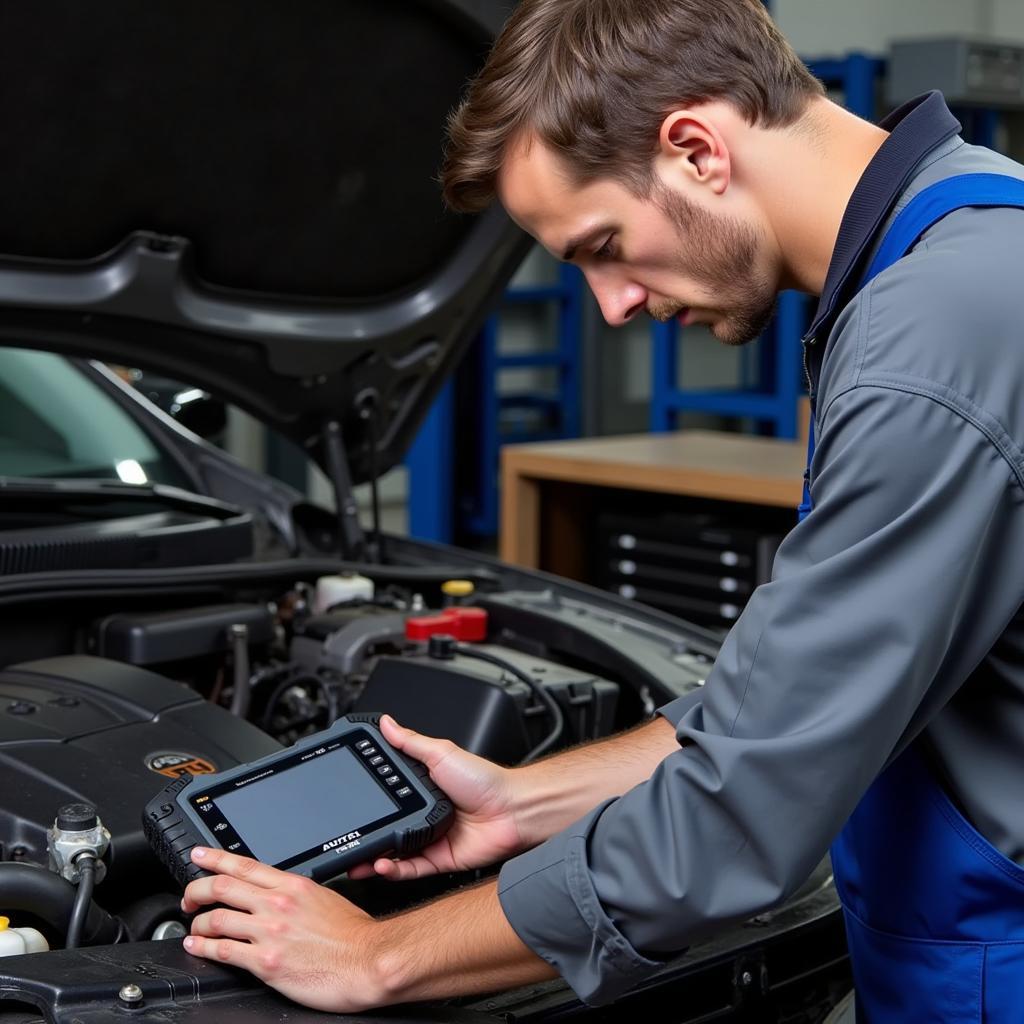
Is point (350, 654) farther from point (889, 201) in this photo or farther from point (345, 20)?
point (889, 201)

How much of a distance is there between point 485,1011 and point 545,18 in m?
0.77

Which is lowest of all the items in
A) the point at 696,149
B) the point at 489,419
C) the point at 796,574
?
the point at 489,419

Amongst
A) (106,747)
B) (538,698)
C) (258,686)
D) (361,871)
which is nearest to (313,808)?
(361,871)

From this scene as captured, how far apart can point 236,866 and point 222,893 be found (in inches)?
1.1

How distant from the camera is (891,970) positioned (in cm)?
109

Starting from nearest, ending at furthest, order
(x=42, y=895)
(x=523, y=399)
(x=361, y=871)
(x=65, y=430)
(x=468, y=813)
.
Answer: (x=42, y=895)
(x=361, y=871)
(x=468, y=813)
(x=65, y=430)
(x=523, y=399)

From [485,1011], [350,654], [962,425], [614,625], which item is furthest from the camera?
[614,625]

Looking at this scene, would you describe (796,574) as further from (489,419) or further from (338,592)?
(489,419)

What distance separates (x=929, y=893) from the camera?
3.41 feet

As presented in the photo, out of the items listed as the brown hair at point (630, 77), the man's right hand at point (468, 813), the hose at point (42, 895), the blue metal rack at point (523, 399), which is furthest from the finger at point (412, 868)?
the blue metal rack at point (523, 399)

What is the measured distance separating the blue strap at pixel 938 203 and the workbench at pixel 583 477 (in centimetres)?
223

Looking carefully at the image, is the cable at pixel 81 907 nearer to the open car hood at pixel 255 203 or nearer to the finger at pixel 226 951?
the finger at pixel 226 951

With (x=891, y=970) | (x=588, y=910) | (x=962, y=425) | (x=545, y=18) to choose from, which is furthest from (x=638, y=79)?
(x=891, y=970)

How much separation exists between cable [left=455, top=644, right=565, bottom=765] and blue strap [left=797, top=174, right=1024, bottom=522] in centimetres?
61
